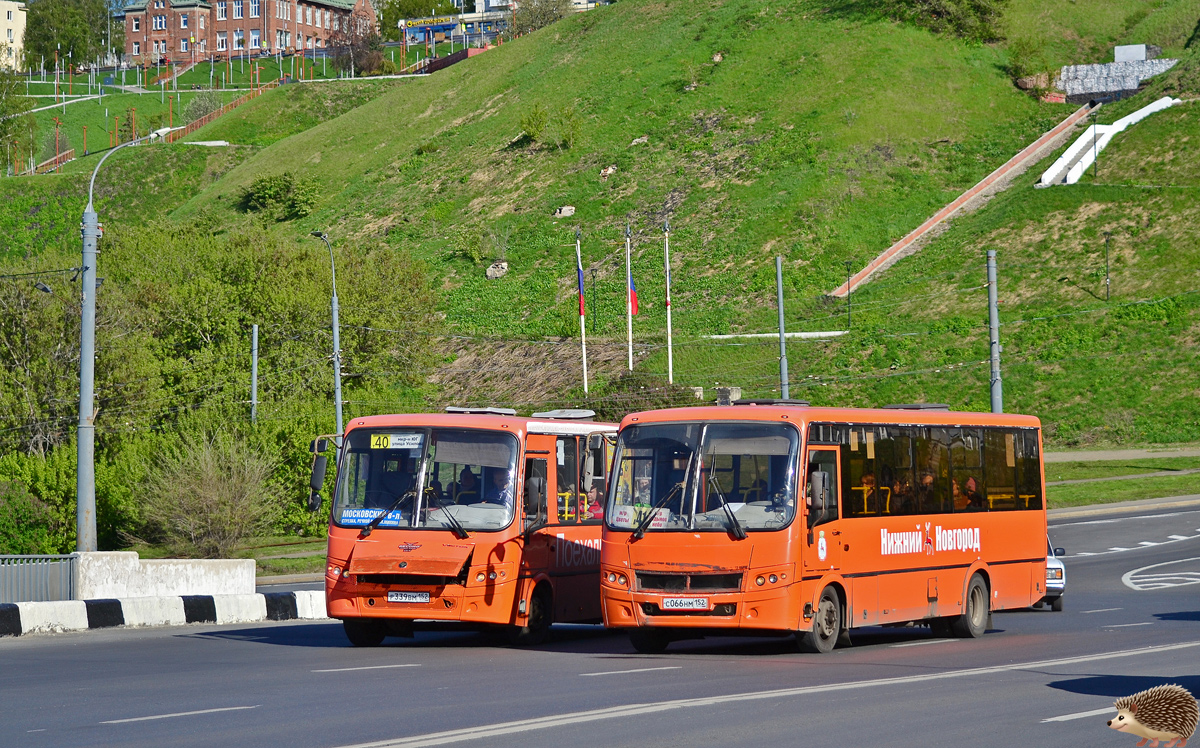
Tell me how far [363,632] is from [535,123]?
283ft

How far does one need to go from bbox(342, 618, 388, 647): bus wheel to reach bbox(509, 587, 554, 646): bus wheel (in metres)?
1.71

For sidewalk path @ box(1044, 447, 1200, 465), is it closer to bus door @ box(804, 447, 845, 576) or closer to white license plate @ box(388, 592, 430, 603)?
bus door @ box(804, 447, 845, 576)

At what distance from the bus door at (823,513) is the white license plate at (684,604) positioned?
3.94 feet

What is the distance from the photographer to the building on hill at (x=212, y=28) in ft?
571

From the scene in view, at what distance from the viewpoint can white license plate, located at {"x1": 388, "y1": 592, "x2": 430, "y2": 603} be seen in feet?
56.2

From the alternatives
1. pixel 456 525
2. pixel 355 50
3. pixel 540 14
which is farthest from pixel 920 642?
pixel 355 50

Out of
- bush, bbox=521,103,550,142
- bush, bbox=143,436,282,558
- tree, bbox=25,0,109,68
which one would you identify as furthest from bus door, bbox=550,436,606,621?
tree, bbox=25,0,109,68

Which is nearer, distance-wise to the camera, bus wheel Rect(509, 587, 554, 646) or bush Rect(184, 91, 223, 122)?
bus wheel Rect(509, 587, 554, 646)

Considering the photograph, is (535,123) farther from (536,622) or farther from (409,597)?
(409,597)

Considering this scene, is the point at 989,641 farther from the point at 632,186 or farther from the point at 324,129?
the point at 324,129

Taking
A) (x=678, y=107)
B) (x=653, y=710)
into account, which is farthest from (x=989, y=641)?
(x=678, y=107)

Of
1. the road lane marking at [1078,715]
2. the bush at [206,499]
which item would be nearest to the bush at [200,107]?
the bush at [206,499]

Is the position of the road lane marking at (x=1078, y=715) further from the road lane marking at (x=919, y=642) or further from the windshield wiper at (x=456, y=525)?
the windshield wiper at (x=456, y=525)

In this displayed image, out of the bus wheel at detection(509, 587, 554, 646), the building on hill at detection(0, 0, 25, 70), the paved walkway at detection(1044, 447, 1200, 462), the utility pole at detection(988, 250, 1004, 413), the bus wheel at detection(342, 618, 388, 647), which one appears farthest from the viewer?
the building on hill at detection(0, 0, 25, 70)
